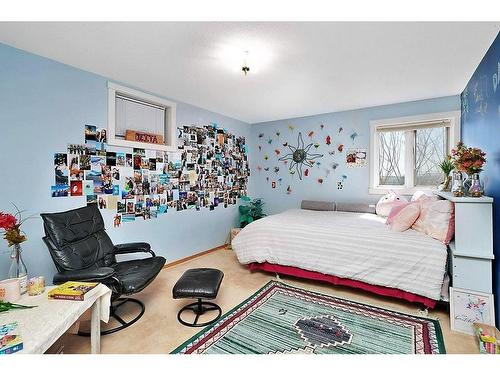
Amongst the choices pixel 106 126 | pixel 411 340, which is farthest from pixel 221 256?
pixel 411 340

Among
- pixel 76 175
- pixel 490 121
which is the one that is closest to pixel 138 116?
pixel 76 175

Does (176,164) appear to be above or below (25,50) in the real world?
below

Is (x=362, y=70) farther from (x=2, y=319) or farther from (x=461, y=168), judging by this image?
(x=2, y=319)

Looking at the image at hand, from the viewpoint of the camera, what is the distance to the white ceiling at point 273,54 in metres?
1.93

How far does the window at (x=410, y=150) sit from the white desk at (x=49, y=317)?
13.3ft

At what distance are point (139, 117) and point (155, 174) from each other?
803 mm

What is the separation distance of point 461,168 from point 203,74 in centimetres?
274

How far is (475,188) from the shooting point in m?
2.12

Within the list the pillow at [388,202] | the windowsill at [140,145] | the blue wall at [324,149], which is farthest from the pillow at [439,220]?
the windowsill at [140,145]

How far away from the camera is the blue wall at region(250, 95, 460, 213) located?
13.1ft

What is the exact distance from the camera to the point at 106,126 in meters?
2.91

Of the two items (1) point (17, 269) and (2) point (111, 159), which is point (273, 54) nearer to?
(2) point (111, 159)

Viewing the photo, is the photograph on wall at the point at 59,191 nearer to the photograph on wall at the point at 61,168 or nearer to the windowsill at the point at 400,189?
the photograph on wall at the point at 61,168

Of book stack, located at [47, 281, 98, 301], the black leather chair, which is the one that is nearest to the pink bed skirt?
the black leather chair
